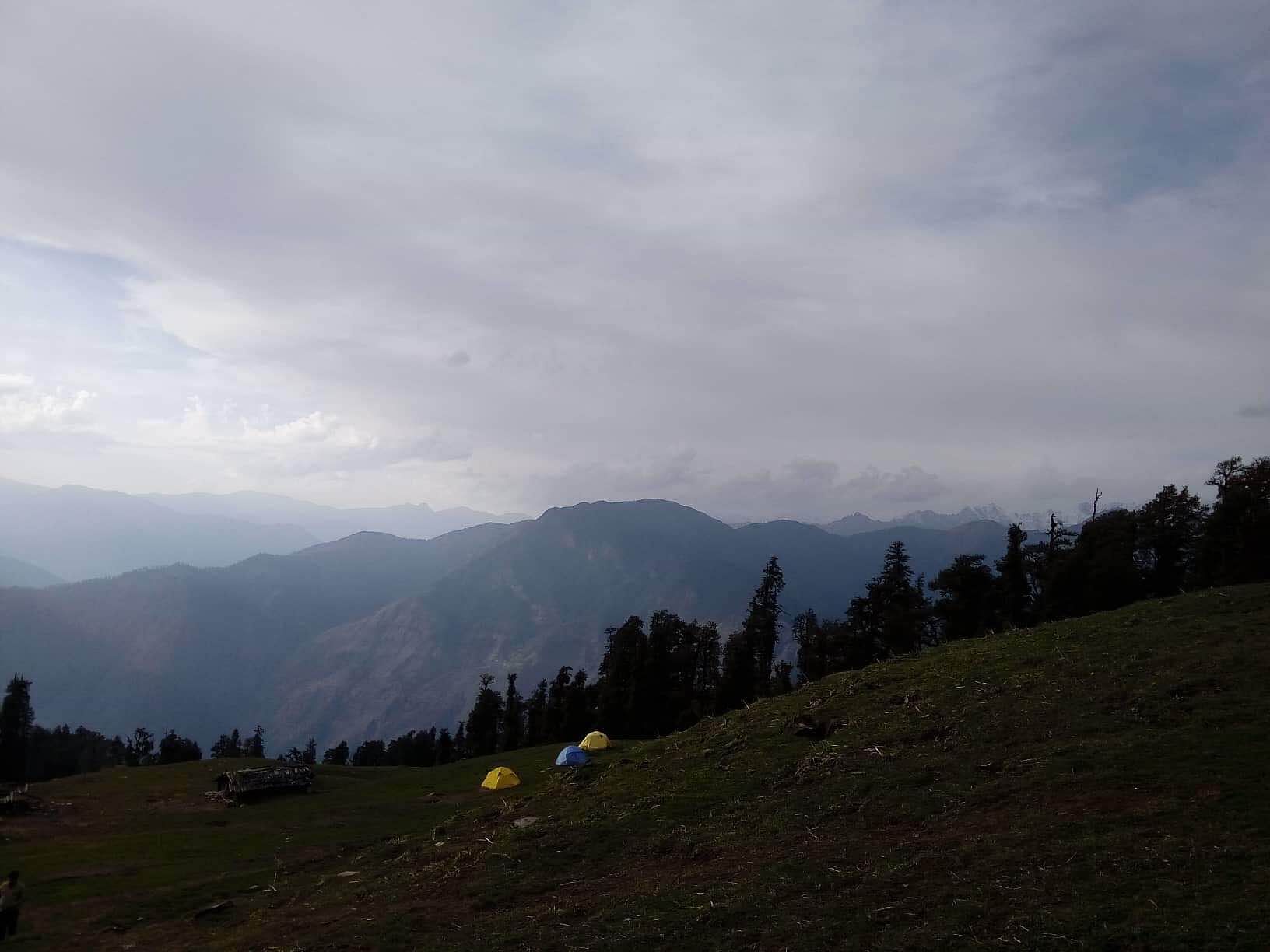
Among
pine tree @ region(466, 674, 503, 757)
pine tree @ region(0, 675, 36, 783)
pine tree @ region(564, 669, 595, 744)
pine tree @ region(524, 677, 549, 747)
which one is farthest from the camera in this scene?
pine tree @ region(466, 674, 503, 757)

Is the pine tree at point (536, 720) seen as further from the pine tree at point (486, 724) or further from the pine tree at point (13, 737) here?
the pine tree at point (13, 737)

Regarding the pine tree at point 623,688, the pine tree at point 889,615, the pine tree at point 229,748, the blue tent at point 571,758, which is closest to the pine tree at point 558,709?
the pine tree at point 623,688

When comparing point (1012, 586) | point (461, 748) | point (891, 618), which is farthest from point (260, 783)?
point (461, 748)

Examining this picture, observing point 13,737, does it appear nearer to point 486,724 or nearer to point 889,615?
point 486,724

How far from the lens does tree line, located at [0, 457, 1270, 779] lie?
62375 millimetres

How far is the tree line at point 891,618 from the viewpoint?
205ft

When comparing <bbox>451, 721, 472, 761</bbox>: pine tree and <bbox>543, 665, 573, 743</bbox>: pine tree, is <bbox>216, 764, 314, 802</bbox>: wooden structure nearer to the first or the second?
<bbox>543, 665, 573, 743</bbox>: pine tree

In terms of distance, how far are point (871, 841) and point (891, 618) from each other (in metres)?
53.3

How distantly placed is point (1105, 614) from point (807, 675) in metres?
44.3

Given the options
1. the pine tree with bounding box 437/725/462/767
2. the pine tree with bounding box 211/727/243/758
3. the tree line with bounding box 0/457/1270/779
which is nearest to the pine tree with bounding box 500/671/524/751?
the tree line with bounding box 0/457/1270/779

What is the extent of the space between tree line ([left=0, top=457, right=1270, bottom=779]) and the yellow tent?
2840 centimetres

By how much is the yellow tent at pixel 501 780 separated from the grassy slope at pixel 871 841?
10.3 meters

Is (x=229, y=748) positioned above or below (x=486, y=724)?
below

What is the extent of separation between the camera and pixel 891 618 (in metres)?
68.6
